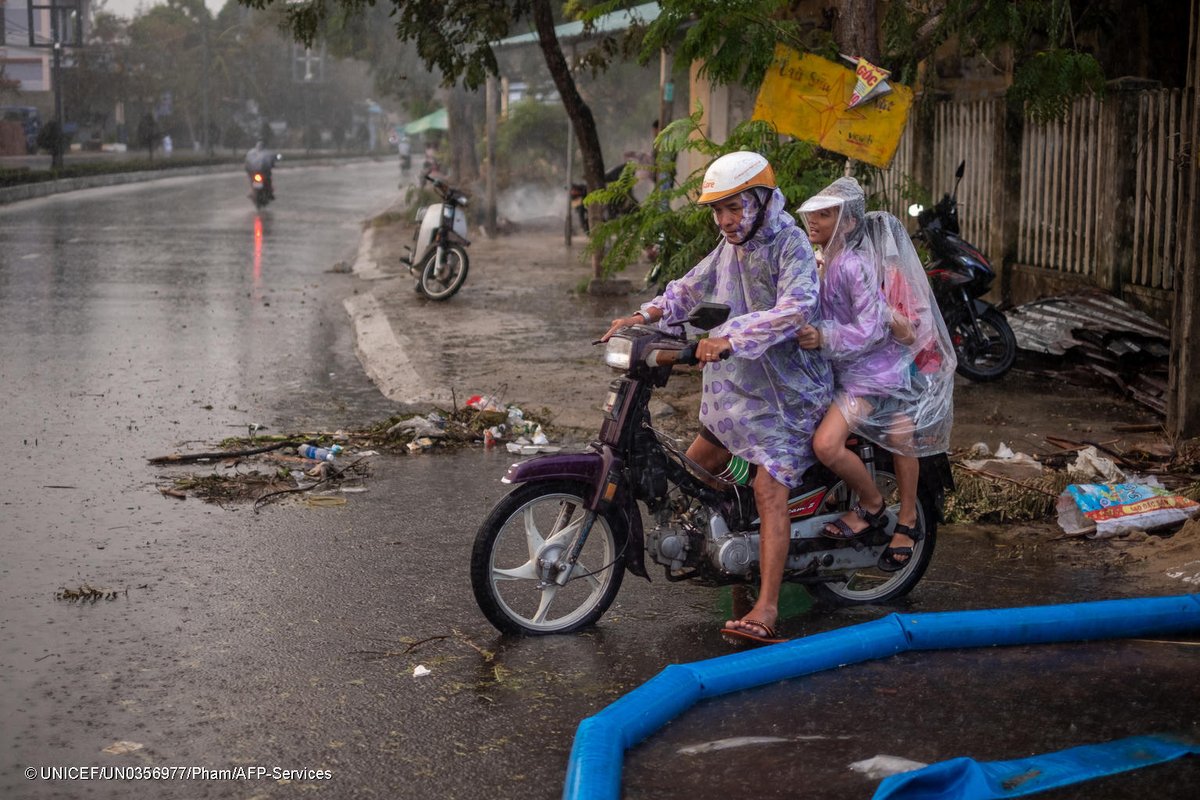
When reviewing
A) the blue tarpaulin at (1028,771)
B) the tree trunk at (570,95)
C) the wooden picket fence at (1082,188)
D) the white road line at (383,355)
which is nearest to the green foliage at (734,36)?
the wooden picket fence at (1082,188)

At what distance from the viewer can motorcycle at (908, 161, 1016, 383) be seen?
10.4 metres

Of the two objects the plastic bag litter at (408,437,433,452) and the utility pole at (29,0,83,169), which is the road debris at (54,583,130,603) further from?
the utility pole at (29,0,83,169)

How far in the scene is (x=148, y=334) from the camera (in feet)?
43.2

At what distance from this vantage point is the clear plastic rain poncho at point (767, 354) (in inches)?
207

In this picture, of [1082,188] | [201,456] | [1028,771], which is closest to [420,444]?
[201,456]

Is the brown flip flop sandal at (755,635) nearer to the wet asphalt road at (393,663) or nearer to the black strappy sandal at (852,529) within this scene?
the wet asphalt road at (393,663)

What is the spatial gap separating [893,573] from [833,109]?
387 cm

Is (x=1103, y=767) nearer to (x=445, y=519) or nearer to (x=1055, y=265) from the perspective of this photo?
(x=445, y=519)

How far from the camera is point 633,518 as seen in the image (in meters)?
5.40

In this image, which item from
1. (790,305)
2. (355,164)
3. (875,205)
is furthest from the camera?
(355,164)

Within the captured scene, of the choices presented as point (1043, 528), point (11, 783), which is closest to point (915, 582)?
point (1043, 528)

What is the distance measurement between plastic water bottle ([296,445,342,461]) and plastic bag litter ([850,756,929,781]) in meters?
4.65

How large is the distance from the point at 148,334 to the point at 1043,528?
8901mm

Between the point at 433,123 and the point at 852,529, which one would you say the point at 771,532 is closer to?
the point at 852,529
